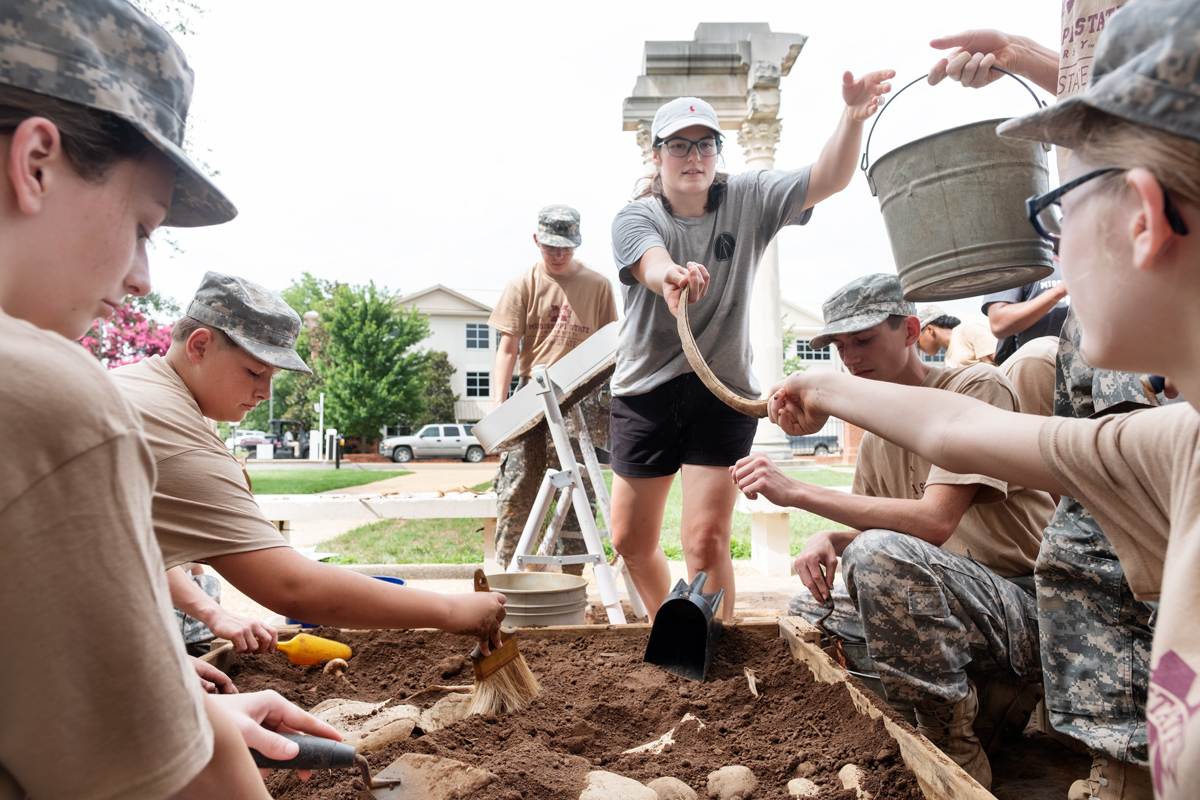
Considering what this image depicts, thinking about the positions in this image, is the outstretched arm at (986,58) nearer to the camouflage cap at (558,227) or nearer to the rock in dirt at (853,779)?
the rock in dirt at (853,779)

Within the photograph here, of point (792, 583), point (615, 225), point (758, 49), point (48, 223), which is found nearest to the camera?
point (48, 223)

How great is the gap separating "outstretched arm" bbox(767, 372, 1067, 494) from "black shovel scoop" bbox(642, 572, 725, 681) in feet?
2.93

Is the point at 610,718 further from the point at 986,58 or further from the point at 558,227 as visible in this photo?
the point at 558,227

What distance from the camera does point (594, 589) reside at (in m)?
5.36

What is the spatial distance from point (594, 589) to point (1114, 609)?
388 cm

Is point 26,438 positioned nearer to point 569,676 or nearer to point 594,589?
point 569,676

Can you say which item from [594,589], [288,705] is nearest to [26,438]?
[288,705]

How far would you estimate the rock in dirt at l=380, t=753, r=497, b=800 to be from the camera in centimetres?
158

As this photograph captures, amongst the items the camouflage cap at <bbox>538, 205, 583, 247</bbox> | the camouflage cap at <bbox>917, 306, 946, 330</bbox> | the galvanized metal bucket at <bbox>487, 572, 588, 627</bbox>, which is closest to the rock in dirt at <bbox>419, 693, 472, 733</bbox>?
the galvanized metal bucket at <bbox>487, 572, 588, 627</bbox>

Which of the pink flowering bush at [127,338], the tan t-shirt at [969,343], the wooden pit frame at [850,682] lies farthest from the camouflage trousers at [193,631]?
the pink flowering bush at [127,338]

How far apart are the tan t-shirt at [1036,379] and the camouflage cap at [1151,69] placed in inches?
94.8

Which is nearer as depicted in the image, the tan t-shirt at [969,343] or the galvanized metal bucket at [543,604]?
the galvanized metal bucket at [543,604]

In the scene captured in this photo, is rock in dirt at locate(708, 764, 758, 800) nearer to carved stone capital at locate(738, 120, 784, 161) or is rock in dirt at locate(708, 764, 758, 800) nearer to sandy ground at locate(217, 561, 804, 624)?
sandy ground at locate(217, 561, 804, 624)

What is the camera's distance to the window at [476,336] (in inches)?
1681
